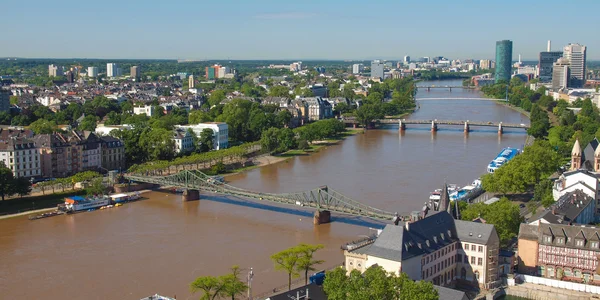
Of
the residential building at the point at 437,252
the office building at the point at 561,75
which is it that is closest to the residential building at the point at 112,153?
the residential building at the point at 437,252

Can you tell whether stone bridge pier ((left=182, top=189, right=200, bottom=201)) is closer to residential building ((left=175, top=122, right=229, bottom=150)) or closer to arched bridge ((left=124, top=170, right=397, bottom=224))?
arched bridge ((left=124, top=170, right=397, bottom=224))

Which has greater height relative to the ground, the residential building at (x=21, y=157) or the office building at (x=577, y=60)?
the office building at (x=577, y=60)

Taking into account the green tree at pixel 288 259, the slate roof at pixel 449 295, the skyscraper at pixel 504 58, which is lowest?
the green tree at pixel 288 259

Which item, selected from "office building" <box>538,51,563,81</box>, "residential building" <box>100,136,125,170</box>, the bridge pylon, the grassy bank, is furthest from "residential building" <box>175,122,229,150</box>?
"office building" <box>538,51,563,81</box>

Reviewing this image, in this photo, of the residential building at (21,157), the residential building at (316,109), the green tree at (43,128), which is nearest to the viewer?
the residential building at (21,157)

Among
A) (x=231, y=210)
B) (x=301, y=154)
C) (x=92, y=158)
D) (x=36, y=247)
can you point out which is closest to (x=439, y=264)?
(x=231, y=210)

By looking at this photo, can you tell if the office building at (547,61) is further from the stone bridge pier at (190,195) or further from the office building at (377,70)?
the stone bridge pier at (190,195)
